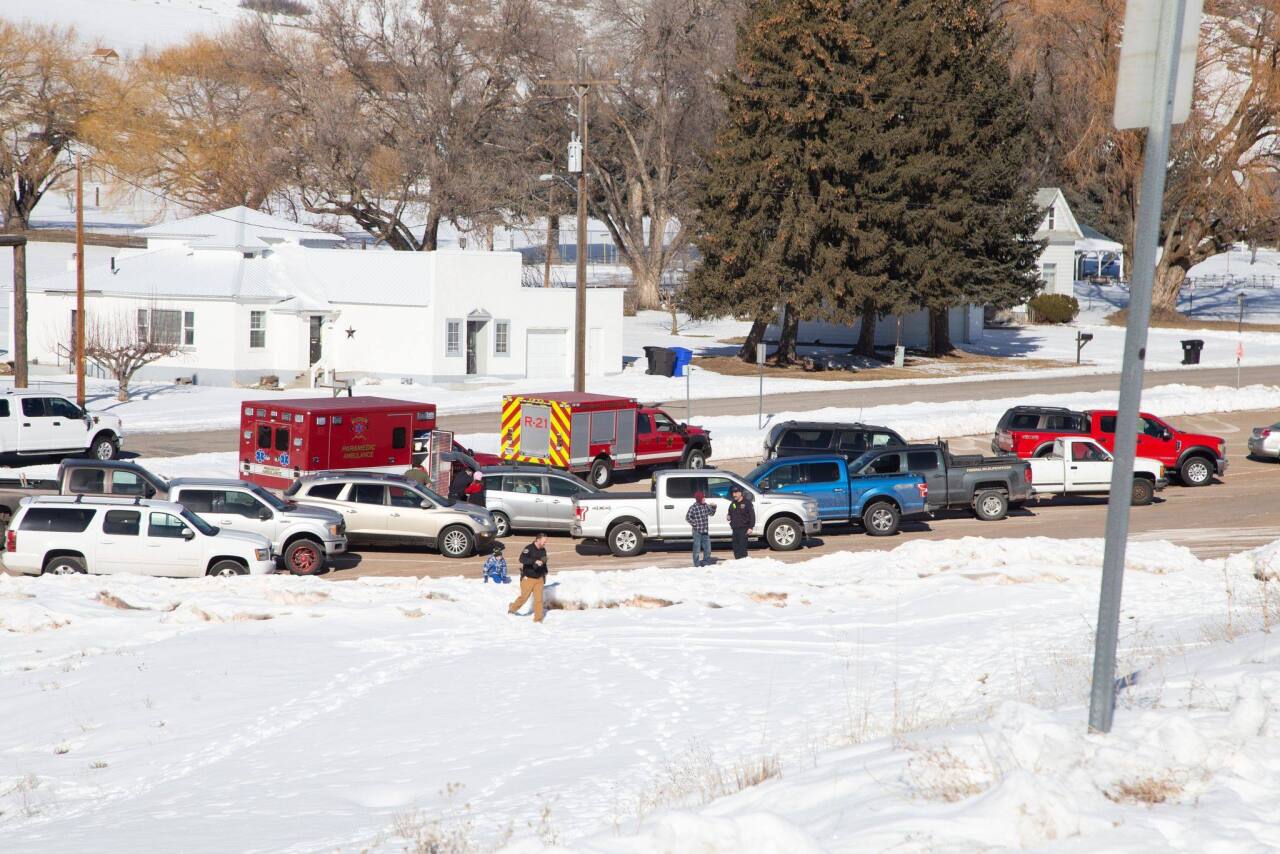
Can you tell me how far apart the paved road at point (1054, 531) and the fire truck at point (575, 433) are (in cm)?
471

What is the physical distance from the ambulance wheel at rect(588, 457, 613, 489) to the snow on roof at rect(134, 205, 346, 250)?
26.8 m

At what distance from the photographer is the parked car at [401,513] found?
2467cm

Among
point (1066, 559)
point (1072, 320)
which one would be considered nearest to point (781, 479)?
point (1066, 559)

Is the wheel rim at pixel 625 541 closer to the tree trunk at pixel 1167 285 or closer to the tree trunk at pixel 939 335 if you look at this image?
the tree trunk at pixel 939 335

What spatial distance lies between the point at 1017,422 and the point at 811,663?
67.3 ft

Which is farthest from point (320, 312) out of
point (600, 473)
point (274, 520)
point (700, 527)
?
point (700, 527)

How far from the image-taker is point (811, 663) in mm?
14539

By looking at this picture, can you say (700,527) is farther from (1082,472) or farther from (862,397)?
(862,397)

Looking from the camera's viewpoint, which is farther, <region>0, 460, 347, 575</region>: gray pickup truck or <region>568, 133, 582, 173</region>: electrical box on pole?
<region>568, 133, 582, 173</region>: electrical box on pole

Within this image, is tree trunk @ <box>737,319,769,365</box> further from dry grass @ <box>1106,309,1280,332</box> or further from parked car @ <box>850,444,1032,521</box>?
parked car @ <box>850,444,1032,521</box>

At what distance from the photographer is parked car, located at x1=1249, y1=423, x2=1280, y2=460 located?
34500 mm

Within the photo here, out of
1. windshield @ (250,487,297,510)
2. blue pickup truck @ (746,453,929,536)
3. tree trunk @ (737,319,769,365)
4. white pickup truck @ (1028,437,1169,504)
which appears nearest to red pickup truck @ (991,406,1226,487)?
white pickup truck @ (1028,437,1169,504)

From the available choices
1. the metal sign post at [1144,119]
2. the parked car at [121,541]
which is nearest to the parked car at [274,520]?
the parked car at [121,541]

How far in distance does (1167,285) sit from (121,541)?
241ft
